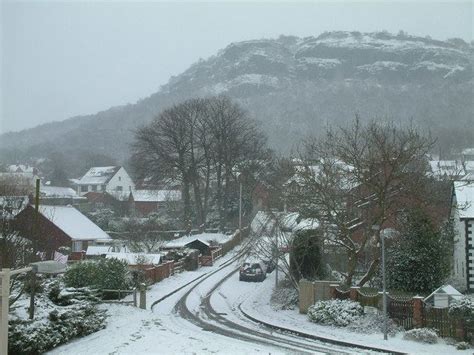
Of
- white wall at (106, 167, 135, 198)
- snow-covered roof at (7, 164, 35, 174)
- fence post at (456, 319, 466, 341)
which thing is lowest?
fence post at (456, 319, 466, 341)

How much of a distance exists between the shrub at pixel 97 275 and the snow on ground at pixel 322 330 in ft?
19.6

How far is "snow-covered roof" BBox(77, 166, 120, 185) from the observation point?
93438mm

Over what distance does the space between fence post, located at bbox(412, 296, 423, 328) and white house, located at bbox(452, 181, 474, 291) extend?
7.17 m

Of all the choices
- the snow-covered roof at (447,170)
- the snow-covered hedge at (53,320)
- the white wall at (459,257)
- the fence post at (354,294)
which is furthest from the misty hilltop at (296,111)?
the snow-covered hedge at (53,320)

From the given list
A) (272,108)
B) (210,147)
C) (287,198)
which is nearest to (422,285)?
(287,198)

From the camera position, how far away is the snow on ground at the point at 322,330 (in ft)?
57.1

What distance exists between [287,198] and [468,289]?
988 centimetres

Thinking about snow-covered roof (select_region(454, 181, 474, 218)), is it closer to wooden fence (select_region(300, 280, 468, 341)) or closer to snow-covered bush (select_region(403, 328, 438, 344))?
wooden fence (select_region(300, 280, 468, 341))

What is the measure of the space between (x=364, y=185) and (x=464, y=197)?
24.4 ft

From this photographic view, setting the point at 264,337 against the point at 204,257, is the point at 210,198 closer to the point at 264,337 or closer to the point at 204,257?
the point at 204,257

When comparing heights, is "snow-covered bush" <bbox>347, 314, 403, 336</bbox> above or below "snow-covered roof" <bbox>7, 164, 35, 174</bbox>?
below

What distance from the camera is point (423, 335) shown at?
18188 mm

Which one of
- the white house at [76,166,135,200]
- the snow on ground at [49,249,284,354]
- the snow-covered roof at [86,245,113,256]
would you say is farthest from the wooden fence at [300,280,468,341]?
the white house at [76,166,135,200]

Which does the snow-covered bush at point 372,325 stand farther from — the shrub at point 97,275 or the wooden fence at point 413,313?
the shrub at point 97,275
